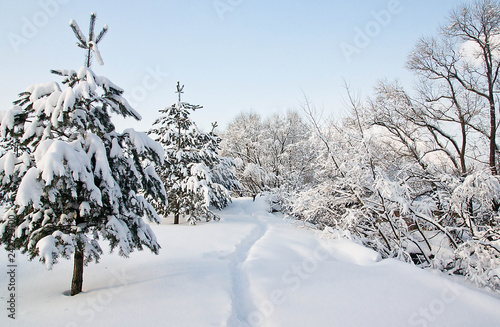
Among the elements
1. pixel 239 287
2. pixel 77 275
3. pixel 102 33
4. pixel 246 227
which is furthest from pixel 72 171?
pixel 246 227

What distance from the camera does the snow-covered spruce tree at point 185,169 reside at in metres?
10.3

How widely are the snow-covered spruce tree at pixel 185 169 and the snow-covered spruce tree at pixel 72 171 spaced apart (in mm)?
Answer: 5851

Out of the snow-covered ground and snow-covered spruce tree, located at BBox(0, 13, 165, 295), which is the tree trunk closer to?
snow-covered spruce tree, located at BBox(0, 13, 165, 295)

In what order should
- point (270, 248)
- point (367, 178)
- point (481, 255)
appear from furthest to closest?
point (367, 178)
point (270, 248)
point (481, 255)

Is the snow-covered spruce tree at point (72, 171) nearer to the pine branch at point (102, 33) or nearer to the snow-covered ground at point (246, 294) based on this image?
the pine branch at point (102, 33)

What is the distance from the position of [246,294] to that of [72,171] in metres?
3.22

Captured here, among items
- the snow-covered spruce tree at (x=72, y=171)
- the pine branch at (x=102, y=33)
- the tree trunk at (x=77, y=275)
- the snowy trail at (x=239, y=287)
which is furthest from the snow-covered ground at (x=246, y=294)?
the pine branch at (x=102, y=33)

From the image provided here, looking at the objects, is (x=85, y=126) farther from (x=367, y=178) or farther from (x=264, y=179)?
(x=264, y=179)

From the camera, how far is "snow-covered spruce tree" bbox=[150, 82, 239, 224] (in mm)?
10305

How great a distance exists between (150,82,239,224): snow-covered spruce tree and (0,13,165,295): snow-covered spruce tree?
5.85 meters

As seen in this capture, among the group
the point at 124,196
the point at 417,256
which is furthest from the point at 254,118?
the point at 124,196

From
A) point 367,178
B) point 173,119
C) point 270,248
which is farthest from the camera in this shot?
point 173,119

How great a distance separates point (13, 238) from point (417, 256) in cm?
930

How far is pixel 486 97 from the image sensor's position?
10.2 m
